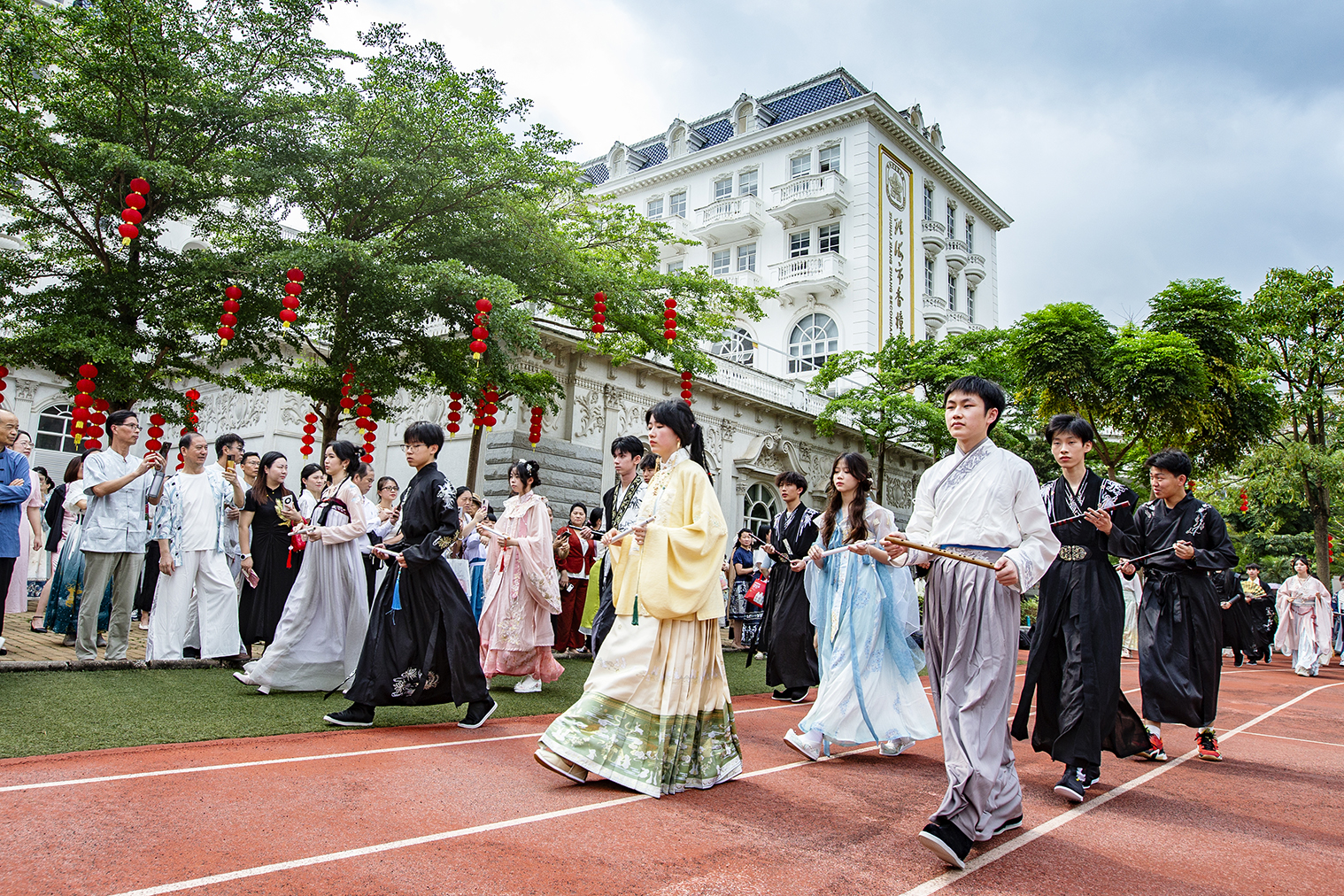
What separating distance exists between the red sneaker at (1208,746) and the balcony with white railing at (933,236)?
3079cm

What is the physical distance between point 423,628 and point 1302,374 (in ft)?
78.0

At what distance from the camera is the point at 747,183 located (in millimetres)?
34219

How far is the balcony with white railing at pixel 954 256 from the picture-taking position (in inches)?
1393

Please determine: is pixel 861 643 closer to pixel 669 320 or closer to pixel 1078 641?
pixel 1078 641

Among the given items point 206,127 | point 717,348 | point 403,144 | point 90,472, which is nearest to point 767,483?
point 717,348

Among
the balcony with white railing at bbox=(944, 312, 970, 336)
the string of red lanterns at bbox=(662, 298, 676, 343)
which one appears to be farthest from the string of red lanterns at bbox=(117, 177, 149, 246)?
the balcony with white railing at bbox=(944, 312, 970, 336)

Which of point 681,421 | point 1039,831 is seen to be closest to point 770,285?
point 681,421

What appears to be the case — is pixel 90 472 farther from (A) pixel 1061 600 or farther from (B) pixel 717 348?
(B) pixel 717 348

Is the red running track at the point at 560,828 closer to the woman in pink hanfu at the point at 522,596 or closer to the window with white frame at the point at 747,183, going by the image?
the woman in pink hanfu at the point at 522,596

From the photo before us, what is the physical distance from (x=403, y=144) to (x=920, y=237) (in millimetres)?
26325

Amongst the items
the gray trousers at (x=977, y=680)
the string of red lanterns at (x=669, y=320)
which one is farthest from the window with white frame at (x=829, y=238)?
the gray trousers at (x=977, y=680)

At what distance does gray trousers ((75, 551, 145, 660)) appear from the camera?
671 cm

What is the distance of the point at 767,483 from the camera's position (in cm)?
2442

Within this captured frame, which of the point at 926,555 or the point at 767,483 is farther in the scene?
the point at 767,483
